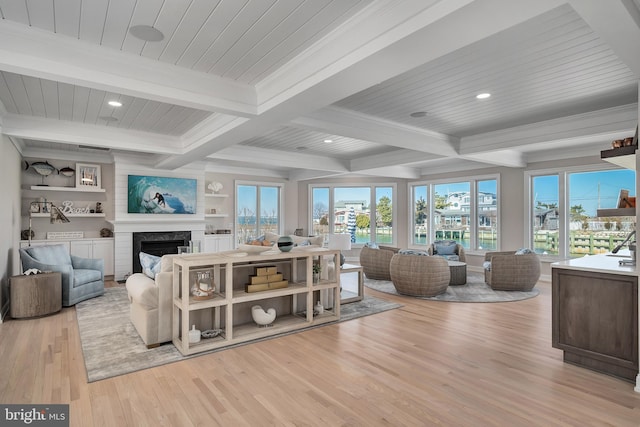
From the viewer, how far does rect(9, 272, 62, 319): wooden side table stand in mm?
4469

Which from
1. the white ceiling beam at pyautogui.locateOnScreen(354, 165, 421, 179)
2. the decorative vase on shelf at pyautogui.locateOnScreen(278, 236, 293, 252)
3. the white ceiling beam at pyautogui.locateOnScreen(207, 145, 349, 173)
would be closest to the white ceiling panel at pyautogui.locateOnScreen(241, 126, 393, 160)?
the white ceiling beam at pyautogui.locateOnScreen(207, 145, 349, 173)

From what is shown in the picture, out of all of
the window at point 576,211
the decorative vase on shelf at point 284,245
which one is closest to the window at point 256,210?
the decorative vase on shelf at point 284,245

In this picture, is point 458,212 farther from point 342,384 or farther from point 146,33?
point 146,33

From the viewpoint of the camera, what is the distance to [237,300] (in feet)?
12.1

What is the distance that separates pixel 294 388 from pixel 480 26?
2712 mm

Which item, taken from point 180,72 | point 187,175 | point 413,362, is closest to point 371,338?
point 413,362

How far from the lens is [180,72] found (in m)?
3.10

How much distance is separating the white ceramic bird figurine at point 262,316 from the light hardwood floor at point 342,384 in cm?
30

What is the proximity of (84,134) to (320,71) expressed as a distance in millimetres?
3922

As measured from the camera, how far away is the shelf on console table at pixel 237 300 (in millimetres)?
3496

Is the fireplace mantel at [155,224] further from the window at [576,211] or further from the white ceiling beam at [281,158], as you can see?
the window at [576,211]

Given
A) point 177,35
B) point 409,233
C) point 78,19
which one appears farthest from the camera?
point 409,233

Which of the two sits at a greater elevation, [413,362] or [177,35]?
[177,35]

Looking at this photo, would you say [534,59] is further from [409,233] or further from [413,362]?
[409,233]
